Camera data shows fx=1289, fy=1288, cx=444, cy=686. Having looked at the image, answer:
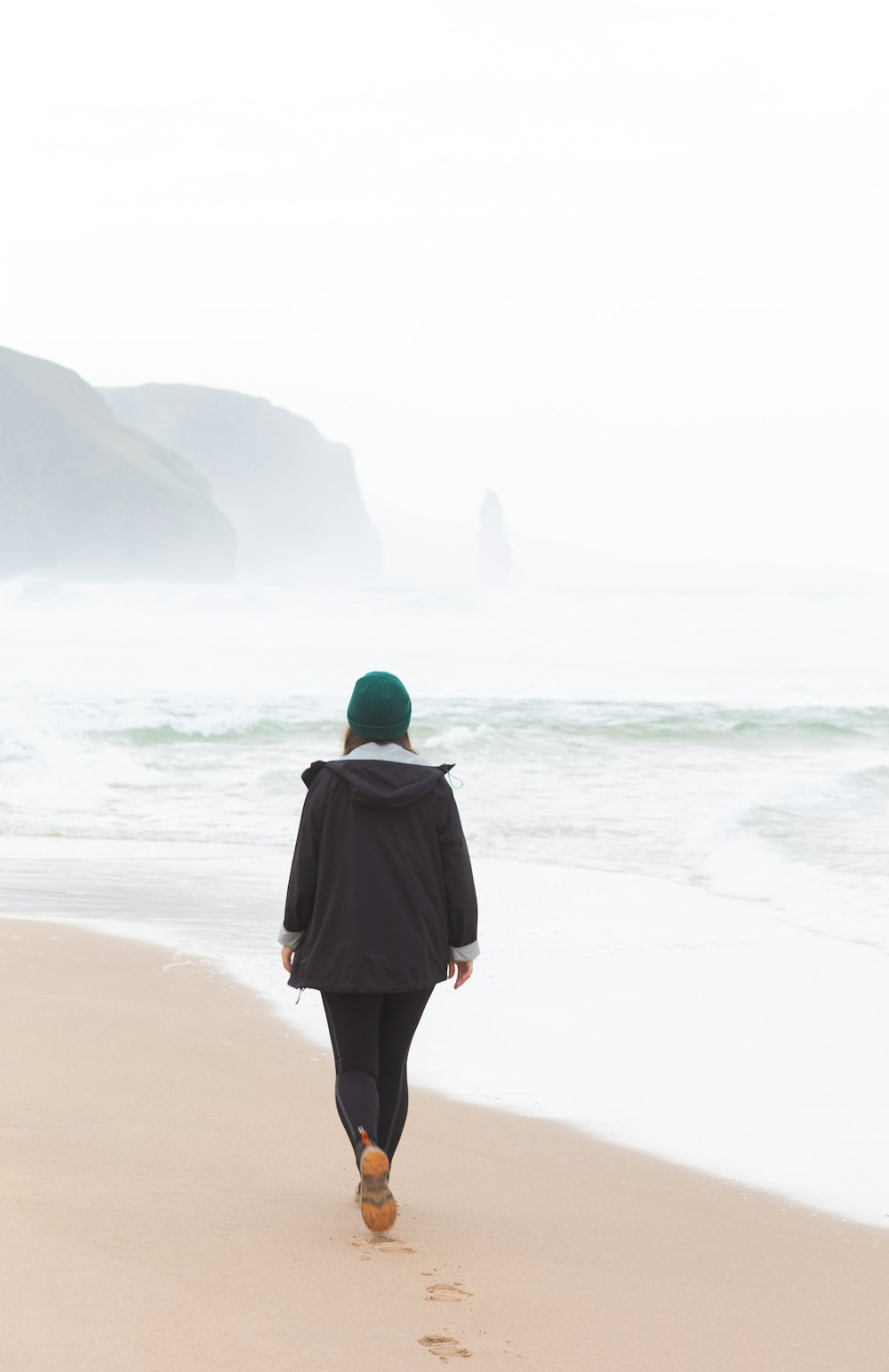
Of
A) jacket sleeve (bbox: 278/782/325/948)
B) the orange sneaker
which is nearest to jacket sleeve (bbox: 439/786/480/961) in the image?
jacket sleeve (bbox: 278/782/325/948)

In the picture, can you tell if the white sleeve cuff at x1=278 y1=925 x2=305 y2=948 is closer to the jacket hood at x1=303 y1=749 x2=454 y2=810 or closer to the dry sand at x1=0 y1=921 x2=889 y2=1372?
the jacket hood at x1=303 y1=749 x2=454 y2=810

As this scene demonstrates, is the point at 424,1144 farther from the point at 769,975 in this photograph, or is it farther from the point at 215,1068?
the point at 769,975

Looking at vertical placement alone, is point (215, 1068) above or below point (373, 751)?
below

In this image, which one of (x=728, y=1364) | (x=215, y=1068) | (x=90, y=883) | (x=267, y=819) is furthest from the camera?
(x=267, y=819)

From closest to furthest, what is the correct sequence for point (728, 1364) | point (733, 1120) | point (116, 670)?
point (728, 1364), point (733, 1120), point (116, 670)

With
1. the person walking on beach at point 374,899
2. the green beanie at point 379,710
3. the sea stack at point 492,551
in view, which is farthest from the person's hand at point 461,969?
the sea stack at point 492,551

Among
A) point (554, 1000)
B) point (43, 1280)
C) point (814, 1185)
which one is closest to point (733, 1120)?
point (814, 1185)

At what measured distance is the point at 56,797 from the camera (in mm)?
12562

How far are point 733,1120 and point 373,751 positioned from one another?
6.43 feet

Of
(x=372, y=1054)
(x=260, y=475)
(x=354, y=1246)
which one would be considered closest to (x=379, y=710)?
(x=372, y=1054)

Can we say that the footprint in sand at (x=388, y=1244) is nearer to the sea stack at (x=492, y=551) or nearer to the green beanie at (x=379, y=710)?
the green beanie at (x=379, y=710)

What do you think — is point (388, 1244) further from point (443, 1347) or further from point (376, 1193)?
point (443, 1347)

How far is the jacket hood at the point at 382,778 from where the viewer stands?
123 inches

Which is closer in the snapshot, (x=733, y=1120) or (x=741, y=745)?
(x=733, y=1120)
